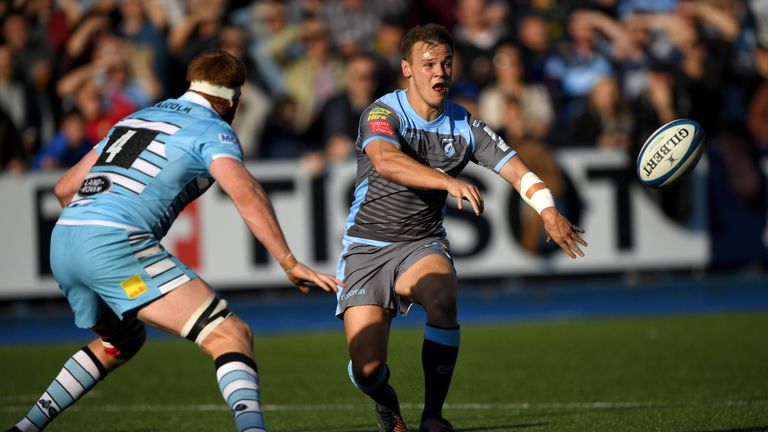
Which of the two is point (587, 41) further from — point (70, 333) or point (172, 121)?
point (172, 121)

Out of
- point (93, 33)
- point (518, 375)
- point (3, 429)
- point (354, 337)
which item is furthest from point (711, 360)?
point (93, 33)

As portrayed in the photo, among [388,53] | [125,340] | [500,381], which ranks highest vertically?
[388,53]

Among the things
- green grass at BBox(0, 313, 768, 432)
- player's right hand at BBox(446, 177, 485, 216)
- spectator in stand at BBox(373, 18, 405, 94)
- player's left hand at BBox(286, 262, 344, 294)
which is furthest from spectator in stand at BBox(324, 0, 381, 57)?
player's left hand at BBox(286, 262, 344, 294)

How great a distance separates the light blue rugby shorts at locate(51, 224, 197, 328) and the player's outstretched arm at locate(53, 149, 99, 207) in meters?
0.59

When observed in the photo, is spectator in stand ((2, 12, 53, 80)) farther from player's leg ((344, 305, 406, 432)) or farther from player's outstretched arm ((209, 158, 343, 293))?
player's outstretched arm ((209, 158, 343, 293))

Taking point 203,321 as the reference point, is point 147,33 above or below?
above

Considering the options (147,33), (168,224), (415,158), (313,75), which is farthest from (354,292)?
(147,33)

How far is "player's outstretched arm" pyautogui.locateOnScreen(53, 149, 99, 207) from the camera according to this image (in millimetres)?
6218

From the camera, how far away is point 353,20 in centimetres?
1697

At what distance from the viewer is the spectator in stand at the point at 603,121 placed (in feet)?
49.5

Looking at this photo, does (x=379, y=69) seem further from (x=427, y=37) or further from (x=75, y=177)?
(x=75, y=177)

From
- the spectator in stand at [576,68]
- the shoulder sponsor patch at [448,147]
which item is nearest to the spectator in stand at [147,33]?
the spectator in stand at [576,68]

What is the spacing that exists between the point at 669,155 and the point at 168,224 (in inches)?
128

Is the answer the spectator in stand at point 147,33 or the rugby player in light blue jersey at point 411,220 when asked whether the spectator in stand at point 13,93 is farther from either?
the rugby player in light blue jersey at point 411,220
